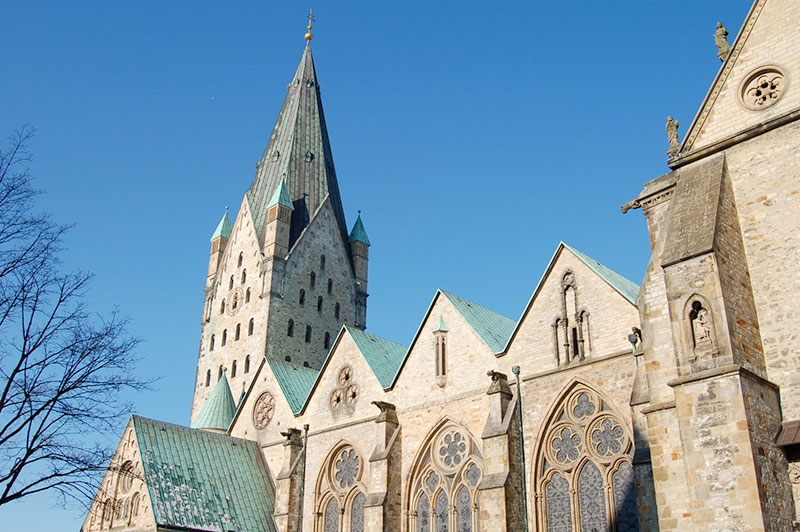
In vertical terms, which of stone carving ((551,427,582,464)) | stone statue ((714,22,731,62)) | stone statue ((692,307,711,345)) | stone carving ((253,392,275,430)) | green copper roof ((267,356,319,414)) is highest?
stone statue ((714,22,731,62))

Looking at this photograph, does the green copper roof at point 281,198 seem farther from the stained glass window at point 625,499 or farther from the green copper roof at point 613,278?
the stained glass window at point 625,499

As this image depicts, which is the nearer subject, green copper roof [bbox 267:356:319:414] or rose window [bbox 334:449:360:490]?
rose window [bbox 334:449:360:490]

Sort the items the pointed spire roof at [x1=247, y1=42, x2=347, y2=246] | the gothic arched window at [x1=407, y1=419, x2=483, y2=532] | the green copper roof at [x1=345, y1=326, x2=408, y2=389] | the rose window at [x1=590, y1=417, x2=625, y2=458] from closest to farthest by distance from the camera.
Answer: the rose window at [x1=590, y1=417, x2=625, y2=458], the gothic arched window at [x1=407, y1=419, x2=483, y2=532], the green copper roof at [x1=345, y1=326, x2=408, y2=389], the pointed spire roof at [x1=247, y1=42, x2=347, y2=246]

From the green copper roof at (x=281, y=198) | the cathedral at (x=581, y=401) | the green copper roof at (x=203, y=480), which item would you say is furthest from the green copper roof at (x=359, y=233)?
the green copper roof at (x=203, y=480)

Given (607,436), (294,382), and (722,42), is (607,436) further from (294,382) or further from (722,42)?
(294,382)

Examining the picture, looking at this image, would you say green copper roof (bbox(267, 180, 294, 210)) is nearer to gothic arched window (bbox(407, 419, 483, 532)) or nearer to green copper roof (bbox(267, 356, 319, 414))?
green copper roof (bbox(267, 356, 319, 414))

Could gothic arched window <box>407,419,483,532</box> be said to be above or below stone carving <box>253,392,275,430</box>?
below

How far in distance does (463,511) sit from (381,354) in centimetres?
809

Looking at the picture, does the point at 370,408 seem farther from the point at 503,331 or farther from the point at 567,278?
the point at 567,278

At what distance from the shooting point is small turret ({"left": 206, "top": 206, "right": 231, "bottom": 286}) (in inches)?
1949

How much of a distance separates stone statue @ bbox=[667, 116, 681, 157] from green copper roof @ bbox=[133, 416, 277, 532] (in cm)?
1864

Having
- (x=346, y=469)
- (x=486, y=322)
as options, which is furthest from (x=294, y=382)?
(x=486, y=322)

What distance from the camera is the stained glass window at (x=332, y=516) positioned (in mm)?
27109

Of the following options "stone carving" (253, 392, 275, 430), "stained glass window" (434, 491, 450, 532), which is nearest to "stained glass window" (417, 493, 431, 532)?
"stained glass window" (434, 491, 450, 532)
